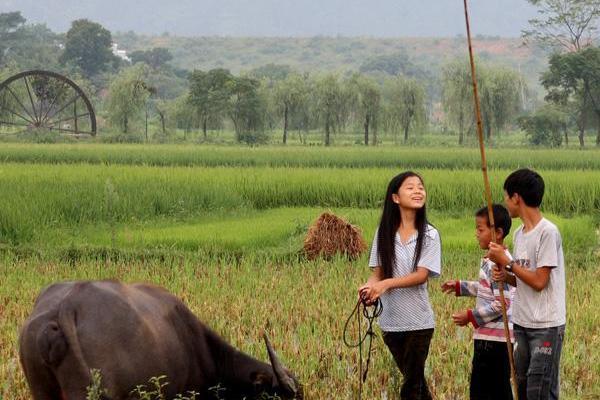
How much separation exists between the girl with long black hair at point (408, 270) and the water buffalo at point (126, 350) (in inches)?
20.5

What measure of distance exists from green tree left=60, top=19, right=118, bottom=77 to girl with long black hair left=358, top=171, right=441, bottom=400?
74.7m

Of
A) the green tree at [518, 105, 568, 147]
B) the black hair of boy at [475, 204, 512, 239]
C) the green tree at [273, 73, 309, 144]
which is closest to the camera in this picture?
the black hair of boy at [475, 204, 512, 239]

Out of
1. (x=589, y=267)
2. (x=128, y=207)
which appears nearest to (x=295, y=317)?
(x=589, y=267)

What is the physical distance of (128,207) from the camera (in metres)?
13.6

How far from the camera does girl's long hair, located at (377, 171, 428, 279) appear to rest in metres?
4.55

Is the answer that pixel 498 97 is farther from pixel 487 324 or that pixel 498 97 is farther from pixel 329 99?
pixel 487 324

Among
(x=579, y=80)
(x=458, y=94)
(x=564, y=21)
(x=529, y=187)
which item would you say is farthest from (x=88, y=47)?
(x=529, y=187)

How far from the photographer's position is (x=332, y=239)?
10.5m

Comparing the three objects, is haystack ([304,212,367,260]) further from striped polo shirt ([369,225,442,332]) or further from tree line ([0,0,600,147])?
tree line ([0,0,600,147])

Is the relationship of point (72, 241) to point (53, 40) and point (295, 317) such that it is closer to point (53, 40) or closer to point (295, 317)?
point (295, 317)

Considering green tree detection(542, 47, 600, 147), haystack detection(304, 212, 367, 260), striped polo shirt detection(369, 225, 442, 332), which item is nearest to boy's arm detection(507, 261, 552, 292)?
Result: striped polo shirt detection(369, 225, 442, 332)

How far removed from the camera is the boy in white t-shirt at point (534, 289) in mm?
4184

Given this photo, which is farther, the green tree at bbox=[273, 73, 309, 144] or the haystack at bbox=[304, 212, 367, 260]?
the green tree at bbox=[273, 73, 309, 144]

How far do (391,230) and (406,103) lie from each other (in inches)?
1614
